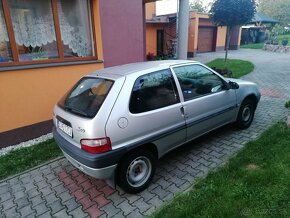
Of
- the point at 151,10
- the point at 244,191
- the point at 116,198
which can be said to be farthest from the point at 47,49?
the point at 151,10

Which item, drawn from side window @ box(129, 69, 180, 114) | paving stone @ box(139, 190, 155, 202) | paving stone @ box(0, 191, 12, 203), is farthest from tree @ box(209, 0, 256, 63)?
paving stone @ box(0, 191, 12, 203)

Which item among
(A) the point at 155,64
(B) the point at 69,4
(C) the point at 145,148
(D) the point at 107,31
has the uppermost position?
(B) the point at 69,4

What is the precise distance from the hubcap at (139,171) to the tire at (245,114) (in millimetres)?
2447

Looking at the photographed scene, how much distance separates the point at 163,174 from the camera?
3482 mm

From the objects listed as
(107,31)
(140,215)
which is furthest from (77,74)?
(140,215)

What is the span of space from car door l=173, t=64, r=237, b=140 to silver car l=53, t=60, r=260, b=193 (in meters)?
0.02

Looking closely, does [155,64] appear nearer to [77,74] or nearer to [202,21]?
[77,74]

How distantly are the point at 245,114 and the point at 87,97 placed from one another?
3387 mm

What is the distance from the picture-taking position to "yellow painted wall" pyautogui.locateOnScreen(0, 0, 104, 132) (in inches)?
177

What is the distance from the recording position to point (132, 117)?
2.79 m

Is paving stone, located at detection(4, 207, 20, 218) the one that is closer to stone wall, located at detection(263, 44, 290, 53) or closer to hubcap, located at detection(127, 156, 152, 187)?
hubcap, located at detection(127, 156, 152, 187)

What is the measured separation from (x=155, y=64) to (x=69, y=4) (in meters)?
3.20

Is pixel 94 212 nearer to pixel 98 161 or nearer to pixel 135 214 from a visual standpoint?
pixel 135 214

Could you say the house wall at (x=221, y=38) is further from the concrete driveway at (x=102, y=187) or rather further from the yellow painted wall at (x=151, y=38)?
the concrete driveway at (x=102, y=187)
